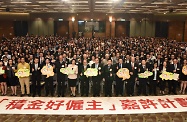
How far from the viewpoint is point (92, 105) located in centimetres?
831

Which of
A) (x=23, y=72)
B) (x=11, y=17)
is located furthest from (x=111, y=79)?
(x=11, y=17)

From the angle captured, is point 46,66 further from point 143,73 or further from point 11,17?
point 11,17

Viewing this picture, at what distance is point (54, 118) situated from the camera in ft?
24.2

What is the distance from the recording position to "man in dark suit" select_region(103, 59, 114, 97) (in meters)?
9.35

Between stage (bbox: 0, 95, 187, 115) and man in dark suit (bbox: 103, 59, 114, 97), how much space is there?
50 centimetres

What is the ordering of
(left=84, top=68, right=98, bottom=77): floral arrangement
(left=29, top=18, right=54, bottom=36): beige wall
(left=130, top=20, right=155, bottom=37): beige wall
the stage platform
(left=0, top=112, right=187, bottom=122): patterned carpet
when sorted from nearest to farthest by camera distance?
(left=0, top=112, right=187, bottom=122): patterned carpet
the stage platform
(left=84, top=68, right=98, bottom=77): floral arrangement
(left=130, top=20, right=155, bottom=37): beige wall
(left=29, top=18, right=54, bottom=36): beige wall

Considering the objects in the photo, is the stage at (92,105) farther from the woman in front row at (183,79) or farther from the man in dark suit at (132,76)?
the woman in front row at (183,79)

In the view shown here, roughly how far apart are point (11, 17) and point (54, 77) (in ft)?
52.9

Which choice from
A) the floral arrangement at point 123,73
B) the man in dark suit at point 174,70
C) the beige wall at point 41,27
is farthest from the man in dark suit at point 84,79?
the beige wall at point 41,27

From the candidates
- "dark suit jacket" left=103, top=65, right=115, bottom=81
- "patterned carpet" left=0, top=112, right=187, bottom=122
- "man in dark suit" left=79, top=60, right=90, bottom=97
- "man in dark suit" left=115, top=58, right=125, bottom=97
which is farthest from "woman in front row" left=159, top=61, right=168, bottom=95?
"man in dark suit" left=79, top=60, right=90, bottom=97

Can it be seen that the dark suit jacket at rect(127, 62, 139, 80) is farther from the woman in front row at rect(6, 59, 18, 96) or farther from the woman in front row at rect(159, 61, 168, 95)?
the woman in front row at rect(6, 59, 18, 96)

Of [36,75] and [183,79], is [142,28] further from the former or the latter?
[36,75]

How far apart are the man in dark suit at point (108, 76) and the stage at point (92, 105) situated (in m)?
0.50

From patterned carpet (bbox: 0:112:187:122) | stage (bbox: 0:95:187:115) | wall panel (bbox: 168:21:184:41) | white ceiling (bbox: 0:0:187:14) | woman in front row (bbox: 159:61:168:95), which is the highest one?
white ceiling (bbox: 0:0:187:14)
